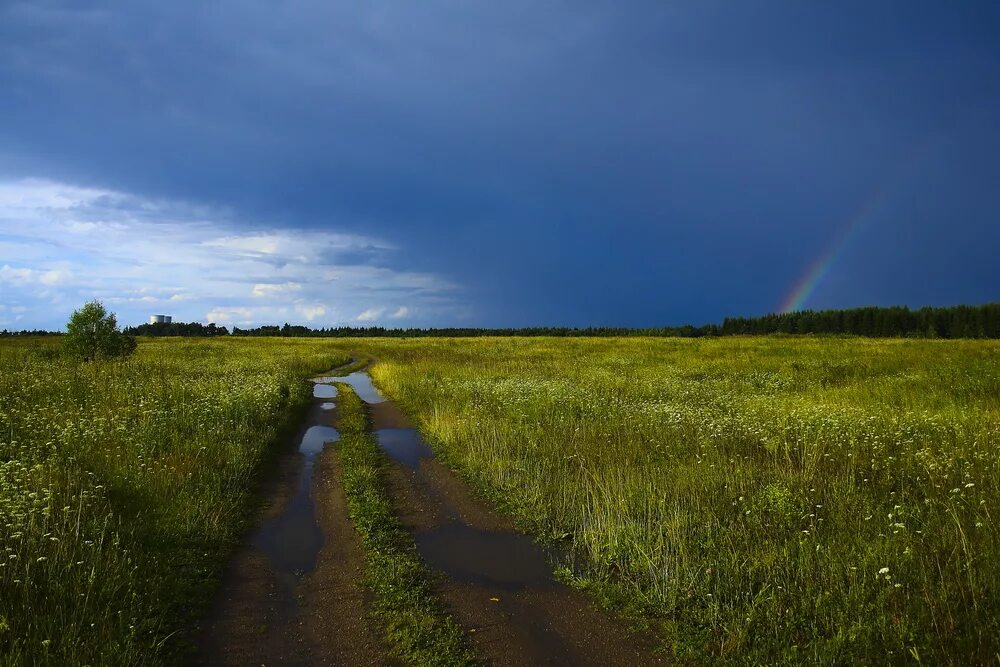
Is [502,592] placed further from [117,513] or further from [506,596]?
[117,513]

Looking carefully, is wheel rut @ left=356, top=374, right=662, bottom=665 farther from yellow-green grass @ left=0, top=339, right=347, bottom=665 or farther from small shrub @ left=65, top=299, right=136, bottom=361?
small shrub @ left=65, top=299, right=136, bottom=361

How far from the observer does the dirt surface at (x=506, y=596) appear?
5.03m

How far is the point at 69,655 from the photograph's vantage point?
4.41 metres

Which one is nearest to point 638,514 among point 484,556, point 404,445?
point 484,556

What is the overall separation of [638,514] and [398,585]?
3.53 meters

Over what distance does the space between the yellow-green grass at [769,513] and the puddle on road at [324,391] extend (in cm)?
957

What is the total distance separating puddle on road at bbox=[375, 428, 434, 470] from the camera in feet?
42.3

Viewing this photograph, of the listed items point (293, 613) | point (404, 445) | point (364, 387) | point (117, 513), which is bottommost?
point (293, 613)

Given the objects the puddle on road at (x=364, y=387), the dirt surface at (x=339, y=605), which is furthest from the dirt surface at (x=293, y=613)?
the puddle on road at (x=364, y=387)

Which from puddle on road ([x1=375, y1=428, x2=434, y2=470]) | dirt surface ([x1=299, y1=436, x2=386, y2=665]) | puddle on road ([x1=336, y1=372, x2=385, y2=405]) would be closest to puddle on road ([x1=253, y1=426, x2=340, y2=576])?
dirt surface ([x1=299, y1=436, x2=386, y2=665])

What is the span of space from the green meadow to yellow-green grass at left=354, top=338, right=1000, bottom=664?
0.12 ft

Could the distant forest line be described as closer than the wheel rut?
No

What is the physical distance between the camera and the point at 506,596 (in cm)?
613

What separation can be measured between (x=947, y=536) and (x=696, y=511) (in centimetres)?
277
